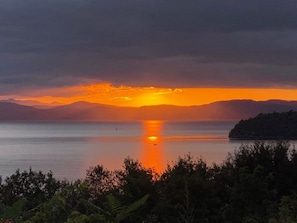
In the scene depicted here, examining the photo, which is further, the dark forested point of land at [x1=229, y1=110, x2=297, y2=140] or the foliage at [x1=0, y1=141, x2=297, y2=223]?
the dark forested point of land at [x1=229, y1=110, x2=297, y2=140]

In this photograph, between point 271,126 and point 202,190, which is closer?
point 202,190

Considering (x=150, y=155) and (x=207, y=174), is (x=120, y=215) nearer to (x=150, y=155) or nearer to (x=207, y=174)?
(x=207, y=174)

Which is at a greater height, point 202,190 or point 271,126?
point 271,126

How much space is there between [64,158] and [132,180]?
6851cm

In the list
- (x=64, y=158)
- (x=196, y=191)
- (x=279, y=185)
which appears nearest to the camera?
(x=196, y=191)

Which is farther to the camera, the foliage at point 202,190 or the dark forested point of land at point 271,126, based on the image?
the dark forested point of land at point 271,126

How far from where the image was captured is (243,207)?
17016 mm

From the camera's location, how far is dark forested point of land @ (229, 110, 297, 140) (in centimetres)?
11000

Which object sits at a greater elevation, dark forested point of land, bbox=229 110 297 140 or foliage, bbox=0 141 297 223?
dark forested point of land, bbox=229 110 297 140

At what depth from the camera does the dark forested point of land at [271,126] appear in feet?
361

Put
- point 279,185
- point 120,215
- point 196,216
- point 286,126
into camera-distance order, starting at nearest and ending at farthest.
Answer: point 120,215
point 196,216
point 279,185
point 286,126

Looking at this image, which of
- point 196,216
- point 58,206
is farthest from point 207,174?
point 58,206

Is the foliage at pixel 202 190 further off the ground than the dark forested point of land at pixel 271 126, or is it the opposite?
the dark forested point of land at pixel 271 126

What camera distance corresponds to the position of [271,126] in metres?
112
